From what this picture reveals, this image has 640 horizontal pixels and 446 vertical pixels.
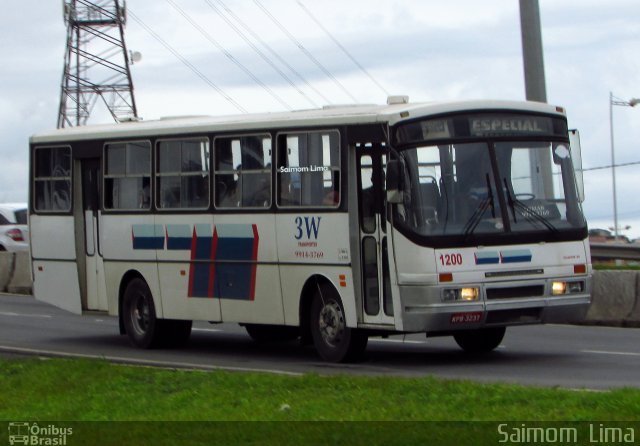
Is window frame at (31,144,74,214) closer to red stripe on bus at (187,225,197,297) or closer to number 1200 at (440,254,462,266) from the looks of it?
red stripe on bus at (187,225,197,297)

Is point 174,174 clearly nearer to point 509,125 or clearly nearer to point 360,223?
point 360,223

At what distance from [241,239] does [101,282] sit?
3361 millimetres

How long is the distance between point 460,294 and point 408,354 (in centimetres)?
249

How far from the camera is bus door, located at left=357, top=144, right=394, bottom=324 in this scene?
641 inches

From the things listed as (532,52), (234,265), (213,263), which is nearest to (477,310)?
(234,265)

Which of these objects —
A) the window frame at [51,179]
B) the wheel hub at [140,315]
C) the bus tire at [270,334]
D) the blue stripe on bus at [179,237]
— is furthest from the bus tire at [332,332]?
the window frame at [51,179]

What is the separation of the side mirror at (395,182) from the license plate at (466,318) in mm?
1351

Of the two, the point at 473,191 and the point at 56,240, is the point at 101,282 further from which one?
the point at 473,191

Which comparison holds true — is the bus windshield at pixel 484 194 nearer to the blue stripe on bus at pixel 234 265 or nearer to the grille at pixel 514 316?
the grille at pixel 514 316

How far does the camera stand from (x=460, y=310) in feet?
51.9
